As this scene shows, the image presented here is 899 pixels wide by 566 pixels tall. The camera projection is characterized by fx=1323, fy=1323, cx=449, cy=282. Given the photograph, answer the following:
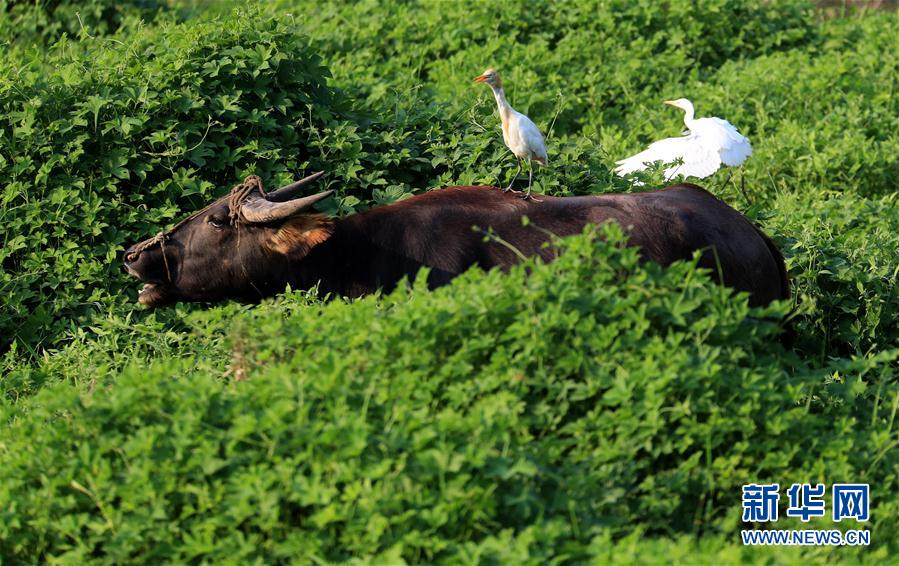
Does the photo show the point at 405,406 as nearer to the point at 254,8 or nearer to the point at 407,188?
the point at 407,188

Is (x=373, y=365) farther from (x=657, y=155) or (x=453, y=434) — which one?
(x=657, y=155)

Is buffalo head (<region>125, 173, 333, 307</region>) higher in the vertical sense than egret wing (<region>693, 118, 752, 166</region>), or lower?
higher

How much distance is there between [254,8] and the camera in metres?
8.11

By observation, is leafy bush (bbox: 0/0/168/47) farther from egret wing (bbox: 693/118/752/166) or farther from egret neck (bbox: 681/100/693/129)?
egret wing (bbox: 693/118/752/166)

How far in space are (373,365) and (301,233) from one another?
1.81 metres

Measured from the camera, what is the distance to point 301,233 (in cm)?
627

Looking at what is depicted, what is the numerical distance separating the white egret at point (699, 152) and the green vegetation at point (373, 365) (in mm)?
285

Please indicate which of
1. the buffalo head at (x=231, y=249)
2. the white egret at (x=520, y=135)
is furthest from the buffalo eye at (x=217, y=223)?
the white egret at (x=520, y=135)

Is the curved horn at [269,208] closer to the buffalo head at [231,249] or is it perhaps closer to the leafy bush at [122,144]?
the buffalo head at [231,249]

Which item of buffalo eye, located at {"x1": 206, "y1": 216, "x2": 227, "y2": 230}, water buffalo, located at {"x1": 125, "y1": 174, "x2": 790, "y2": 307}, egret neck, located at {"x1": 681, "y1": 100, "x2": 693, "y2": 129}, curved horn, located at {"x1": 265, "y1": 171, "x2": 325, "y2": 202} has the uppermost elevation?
curved horn, located at {"x1": 265, "y1": 171, "x2": 325, "y2": 202}

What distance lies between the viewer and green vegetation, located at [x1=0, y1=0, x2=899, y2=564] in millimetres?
4191

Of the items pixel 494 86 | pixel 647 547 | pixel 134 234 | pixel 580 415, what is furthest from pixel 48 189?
pixel 647 547

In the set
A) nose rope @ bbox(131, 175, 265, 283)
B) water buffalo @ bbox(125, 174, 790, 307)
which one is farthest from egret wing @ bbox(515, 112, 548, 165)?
nose rope @ bbox(131, 175, 265, 283)

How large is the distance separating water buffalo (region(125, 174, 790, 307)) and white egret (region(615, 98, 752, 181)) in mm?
1787
